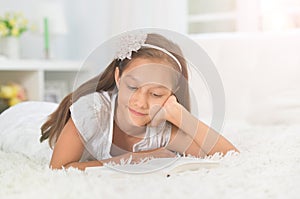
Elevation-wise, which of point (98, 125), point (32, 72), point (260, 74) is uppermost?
point (98, 125)

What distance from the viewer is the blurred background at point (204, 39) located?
2.03 metres

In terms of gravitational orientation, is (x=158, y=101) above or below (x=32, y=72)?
above

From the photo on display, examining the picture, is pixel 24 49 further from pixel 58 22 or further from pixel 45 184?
pixel 45 184

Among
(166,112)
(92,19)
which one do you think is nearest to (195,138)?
(166,112)

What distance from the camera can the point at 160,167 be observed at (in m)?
1.05

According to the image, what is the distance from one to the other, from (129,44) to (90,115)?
0.18 meters

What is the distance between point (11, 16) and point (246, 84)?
160 centimetres

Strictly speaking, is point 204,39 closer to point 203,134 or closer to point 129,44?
point 203,134

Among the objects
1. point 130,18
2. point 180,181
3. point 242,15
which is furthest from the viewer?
point 130,18

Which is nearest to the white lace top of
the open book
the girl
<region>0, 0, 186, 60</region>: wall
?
the girl

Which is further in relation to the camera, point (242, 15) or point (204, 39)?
point (242, 15)

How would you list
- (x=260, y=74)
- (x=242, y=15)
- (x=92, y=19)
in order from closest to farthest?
(x=260, y=74) < (x=242, y=15) < (x=92, y=19)

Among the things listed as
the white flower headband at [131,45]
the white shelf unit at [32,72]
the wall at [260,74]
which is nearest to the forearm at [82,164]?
the white flower headband at [131,45]

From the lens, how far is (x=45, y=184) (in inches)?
34.7
